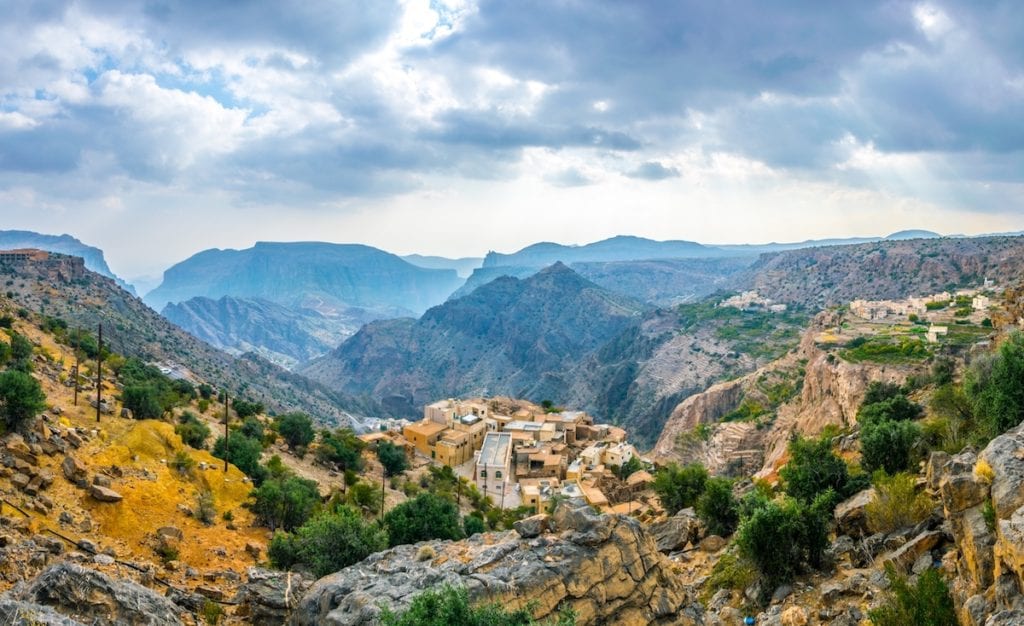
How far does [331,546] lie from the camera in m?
16.8

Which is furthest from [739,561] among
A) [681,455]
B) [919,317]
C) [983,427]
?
[919,317]

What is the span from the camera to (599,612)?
11.8m

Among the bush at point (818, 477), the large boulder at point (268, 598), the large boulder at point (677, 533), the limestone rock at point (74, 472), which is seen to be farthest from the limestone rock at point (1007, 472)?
the limestone rock at point (74, 472)

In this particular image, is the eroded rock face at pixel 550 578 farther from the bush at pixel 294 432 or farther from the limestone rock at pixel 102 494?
the bush at pixel 294 432

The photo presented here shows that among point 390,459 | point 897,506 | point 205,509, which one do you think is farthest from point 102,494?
point 390,459

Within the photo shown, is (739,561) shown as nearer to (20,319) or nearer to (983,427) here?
(983,427)

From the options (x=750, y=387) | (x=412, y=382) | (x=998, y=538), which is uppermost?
(x=998, y=538)

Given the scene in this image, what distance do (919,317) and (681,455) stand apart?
32538mm

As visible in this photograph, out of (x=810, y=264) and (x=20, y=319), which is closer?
(x=20, y=319)

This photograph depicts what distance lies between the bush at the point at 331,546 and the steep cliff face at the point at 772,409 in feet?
87.1

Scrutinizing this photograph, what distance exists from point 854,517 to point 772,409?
146ft

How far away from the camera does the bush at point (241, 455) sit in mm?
28283

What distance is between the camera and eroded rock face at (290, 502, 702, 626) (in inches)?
443

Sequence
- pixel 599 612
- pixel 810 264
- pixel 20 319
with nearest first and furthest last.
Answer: pixel 599 612
pixel 20 319
pixel 810 264
